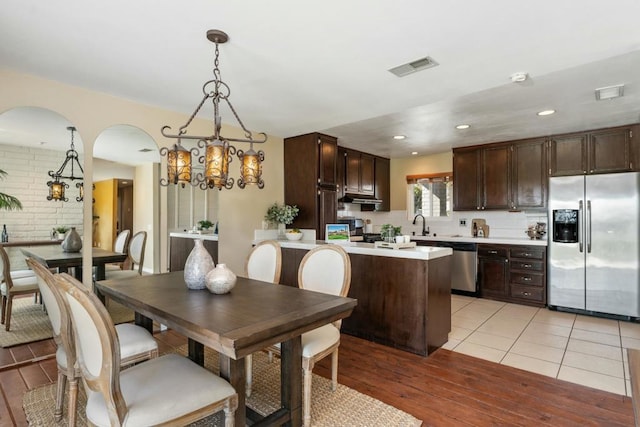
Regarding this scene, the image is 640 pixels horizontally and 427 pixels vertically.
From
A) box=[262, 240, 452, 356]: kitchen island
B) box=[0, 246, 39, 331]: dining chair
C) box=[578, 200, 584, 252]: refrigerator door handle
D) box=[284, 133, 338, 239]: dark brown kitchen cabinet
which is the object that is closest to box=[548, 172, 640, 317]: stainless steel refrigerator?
box=[578, 200, 584, 252]: refrigerator door handle

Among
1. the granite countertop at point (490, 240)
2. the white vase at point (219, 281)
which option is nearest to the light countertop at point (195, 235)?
the white vase at point (219, 281)

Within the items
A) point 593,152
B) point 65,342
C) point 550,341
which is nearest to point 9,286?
point 65,342

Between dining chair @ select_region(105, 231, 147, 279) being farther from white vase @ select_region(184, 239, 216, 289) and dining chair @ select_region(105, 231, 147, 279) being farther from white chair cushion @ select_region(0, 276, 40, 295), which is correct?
white vase @ select_region(184, 239, 216, 289)

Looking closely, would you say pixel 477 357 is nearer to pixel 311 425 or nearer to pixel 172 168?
pixel 311 425

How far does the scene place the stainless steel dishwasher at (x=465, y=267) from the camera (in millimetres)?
5094

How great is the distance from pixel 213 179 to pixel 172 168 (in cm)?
30

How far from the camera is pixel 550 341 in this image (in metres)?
3.35

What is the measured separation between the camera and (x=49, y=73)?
2799mm

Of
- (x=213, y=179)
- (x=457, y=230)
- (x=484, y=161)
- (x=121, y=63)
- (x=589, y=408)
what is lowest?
(x=589, y=408)

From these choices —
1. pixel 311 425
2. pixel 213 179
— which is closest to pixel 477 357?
pixel 311 425

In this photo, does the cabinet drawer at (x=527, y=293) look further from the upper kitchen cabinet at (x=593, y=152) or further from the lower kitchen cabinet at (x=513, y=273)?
the upper kitchen cabinet at (x=593, y=152)

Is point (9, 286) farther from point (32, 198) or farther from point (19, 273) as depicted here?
point (32, 198)

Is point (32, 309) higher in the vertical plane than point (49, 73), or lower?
lower

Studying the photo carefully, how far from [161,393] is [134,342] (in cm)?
73
